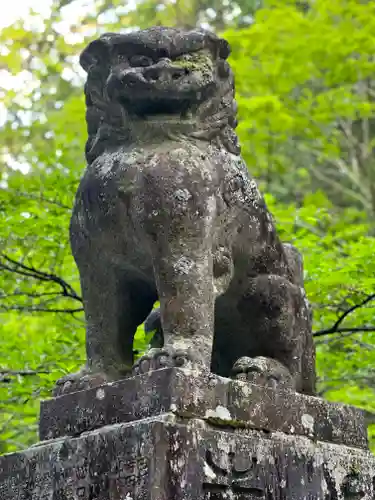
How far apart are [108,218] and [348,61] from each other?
778 centimetres

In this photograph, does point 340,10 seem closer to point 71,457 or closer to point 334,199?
point 334,199

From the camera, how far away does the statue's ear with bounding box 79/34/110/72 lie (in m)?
3.82

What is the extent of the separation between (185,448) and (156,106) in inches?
60.4

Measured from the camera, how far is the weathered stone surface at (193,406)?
3197 millimetres

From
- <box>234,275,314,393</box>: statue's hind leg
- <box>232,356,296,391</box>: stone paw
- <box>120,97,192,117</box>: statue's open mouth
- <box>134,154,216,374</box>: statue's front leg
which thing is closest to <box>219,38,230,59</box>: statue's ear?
<box>120,97,192,117</box>: statue's open mouth

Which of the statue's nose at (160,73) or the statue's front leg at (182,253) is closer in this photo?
the statue's front leg at (182,253)

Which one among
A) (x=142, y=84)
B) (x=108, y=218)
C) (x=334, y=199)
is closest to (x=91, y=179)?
(x=108, y=218)

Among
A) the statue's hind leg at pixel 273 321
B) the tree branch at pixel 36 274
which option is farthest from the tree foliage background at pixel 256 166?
the statue's hind leg at pixel 273 321

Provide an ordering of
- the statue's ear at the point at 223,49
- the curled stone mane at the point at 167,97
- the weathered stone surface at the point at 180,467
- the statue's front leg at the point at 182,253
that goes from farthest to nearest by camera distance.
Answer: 1. the statue's ear at the point at 223,49
2. the curled stone mane at the point at 167,97
3. the statue's front leg at the point at 182,253
4. the weathered stone surface at the point at 180,467

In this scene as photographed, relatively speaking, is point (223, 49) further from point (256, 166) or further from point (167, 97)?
point (256, 166)

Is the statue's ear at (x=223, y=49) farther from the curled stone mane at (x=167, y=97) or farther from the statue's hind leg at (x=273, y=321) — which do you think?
the statue's hind leg at (x=273, y=321)

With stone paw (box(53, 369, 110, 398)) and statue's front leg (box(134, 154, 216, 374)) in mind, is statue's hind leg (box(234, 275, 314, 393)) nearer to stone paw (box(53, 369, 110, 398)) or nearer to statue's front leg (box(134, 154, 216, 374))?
statue's front leg (box(134, 154, 216, 374))

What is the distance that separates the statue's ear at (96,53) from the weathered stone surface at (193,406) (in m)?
1.52

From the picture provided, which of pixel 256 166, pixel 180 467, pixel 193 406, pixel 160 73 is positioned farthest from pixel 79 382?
pixel 256 166
